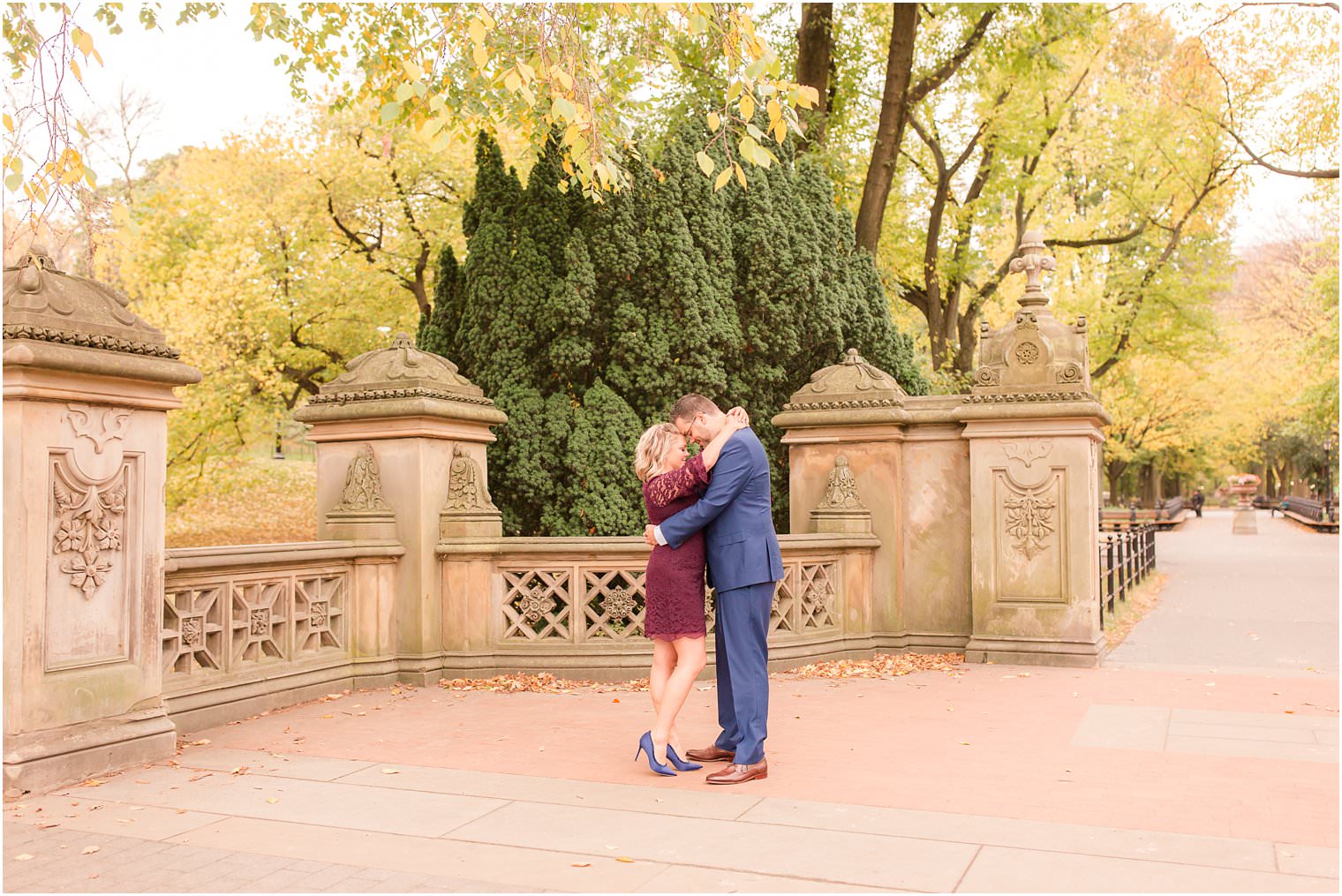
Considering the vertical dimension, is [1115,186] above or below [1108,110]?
below

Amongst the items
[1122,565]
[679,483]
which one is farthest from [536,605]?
[1122,565]

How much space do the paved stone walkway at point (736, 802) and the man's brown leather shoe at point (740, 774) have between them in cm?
5

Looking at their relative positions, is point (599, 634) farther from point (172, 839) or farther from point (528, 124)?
point (528, 124)

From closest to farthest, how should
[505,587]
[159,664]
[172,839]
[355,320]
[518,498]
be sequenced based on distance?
[172,839]
[159,664]
[505,587]
[518,498]
[355,320]

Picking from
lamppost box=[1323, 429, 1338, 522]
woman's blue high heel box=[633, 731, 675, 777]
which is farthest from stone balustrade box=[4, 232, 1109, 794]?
lamppost box=[1323, 429, 1338, 522]

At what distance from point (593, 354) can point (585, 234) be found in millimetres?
1205

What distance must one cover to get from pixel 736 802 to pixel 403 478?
4458 millimetres

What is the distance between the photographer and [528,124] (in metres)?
11.2

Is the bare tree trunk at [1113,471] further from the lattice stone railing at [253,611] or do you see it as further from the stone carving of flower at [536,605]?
the lattice stone railing at [253,611]

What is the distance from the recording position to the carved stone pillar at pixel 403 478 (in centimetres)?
860

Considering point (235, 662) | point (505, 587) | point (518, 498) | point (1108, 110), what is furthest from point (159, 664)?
point (1108, 110)

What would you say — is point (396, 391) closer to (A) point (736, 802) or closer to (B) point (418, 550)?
(B) point (418, 550)

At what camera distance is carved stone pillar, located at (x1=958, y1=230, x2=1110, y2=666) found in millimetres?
9383

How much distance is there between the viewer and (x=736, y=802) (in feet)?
17.1
